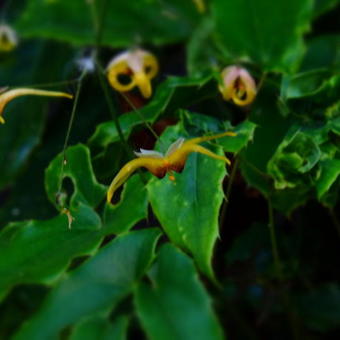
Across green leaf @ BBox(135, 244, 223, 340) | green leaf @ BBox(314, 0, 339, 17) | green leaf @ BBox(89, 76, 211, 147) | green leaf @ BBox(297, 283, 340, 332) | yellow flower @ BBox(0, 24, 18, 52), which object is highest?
yellow flower @ BBox(0, 24, 18, 52)

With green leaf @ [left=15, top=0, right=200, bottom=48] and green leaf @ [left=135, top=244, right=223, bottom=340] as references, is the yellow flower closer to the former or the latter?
green leaf @ [left=15, top=0, right=200, bottom=48]

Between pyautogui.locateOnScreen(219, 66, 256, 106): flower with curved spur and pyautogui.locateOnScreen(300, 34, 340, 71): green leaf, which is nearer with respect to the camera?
pyautogui.locateOnScreen(219, 66, 256, 106): flower with curved spur

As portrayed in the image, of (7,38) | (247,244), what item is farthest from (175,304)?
(7,38)

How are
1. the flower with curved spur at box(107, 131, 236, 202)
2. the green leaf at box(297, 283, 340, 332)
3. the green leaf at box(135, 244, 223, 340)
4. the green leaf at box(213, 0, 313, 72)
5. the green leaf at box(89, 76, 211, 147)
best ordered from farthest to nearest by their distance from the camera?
the green leaf at box(297, 283, 340, 332) → the green leaf at box(213, 0, 313, 72) → the green leaf at box(89, 76, 211, 147) → the flower with curved spur at box(107, 131, 236, 202) → the green leaf at box(135, 244, 223, 340)

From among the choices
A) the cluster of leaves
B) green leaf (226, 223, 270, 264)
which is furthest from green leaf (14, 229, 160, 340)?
green leaf (226, 223, 270, 264)

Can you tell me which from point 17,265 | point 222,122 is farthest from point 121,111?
point 17,265

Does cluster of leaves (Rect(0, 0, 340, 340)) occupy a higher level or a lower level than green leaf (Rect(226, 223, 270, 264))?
higher
